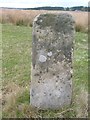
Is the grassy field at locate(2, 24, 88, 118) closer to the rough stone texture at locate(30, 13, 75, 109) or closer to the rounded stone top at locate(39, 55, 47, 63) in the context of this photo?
the rough stone texture at locate(30, 13, 75, 109)

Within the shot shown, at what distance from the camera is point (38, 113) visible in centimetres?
654

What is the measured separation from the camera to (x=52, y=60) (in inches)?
257

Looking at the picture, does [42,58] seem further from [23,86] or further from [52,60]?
[23,86]

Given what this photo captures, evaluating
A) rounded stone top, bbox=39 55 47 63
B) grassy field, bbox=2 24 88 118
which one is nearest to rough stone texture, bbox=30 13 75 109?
rounded stone top, bbox=39 55 47 63

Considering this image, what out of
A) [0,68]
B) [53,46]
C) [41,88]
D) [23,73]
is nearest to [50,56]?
[53,46]

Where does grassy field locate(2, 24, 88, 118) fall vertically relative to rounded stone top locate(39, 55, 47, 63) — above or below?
below

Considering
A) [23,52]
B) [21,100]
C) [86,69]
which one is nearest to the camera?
[21,100]

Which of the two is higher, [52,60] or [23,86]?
[52,60]

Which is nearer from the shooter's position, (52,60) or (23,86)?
(52,60)

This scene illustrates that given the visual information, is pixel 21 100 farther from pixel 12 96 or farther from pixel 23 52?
pixel 23 52

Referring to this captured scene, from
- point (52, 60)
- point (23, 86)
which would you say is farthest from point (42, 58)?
point (23, 86)

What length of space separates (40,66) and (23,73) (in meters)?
3.07

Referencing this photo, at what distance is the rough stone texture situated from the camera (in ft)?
21.1

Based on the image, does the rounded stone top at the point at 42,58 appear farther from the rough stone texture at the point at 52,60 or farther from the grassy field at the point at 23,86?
the grassy field at the point at 23,86
